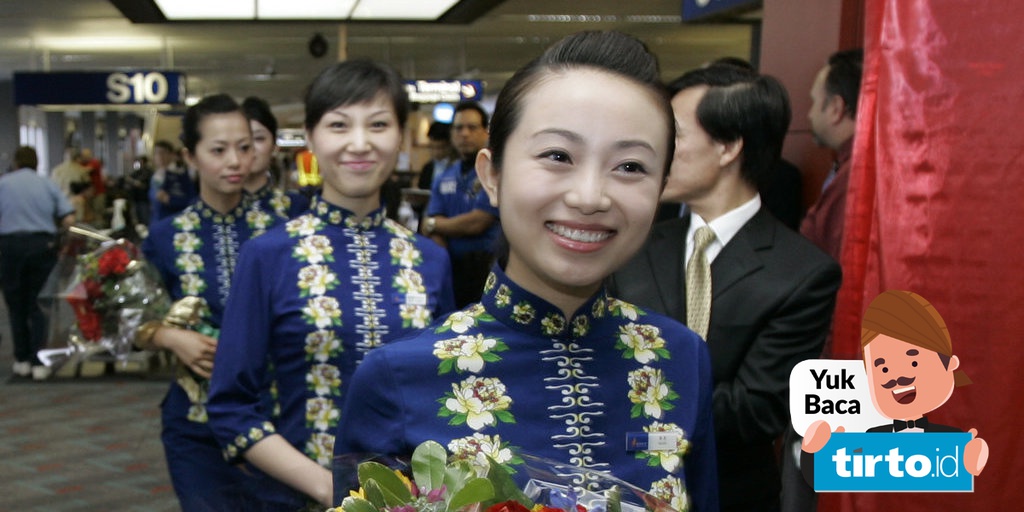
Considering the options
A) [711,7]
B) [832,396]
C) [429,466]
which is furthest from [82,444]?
[429,466]

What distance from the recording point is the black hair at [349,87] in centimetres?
219

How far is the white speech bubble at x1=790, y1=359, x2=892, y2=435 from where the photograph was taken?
1442mm

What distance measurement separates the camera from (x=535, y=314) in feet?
4.31

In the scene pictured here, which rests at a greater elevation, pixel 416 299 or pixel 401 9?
pixel 401 9

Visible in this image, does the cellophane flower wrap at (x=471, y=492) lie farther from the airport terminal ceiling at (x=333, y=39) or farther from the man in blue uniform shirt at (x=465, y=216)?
the airport terminal ceiling at (x=333, y=39)

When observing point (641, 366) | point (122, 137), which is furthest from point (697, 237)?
point (122, 137)

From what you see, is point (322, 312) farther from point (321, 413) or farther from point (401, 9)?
point (401, 9)

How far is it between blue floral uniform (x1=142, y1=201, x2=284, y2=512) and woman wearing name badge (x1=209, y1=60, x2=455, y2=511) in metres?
0.56

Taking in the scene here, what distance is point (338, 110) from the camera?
2.20 metres

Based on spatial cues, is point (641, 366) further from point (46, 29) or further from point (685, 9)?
point (46, 29)

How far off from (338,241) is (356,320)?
0.62 feet

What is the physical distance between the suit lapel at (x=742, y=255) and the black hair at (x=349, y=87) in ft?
2.43

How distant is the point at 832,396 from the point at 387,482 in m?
0.74

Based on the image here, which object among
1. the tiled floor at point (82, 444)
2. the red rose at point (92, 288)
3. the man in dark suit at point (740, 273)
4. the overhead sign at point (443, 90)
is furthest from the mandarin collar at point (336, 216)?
the overhead sign at point (443, 90)
